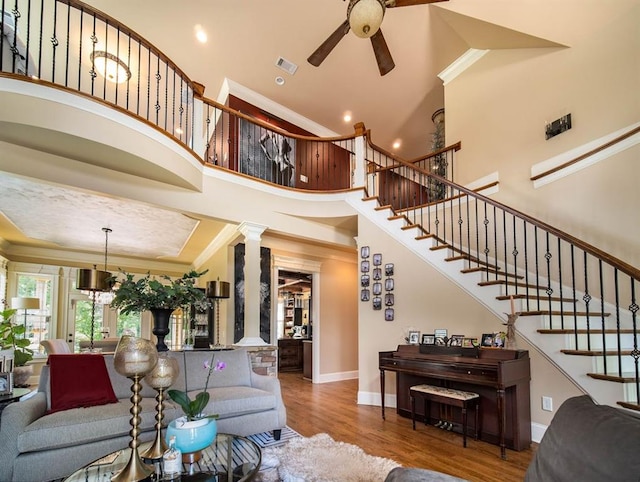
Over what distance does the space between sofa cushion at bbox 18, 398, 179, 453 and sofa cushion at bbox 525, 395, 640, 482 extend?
8.56 feet

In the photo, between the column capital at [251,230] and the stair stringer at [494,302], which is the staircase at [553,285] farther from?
the column capital at [251,230]

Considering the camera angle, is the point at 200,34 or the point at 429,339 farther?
the point at 200,34

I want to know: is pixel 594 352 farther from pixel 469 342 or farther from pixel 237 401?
pixel 237 401

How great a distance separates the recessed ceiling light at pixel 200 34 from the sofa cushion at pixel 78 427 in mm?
5260

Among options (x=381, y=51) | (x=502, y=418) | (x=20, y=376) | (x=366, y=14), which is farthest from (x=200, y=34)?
(x=502, y=418)

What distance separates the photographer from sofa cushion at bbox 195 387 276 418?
3.03 meters

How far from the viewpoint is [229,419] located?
3105 mm

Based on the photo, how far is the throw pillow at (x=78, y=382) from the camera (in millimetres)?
2748

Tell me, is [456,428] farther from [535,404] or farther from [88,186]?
[88,186]

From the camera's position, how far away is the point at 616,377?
272cm

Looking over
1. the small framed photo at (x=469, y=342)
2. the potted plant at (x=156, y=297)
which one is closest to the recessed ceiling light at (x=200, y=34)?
the potted plant at (x=156, y=297)

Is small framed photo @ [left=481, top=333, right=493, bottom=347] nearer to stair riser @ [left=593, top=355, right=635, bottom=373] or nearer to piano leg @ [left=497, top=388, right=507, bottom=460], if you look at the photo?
piano leg @ [left=497, top=388, right=507, bottom=460]

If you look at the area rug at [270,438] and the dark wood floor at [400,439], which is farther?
the area rug at [270,438]

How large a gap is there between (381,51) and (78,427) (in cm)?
474
